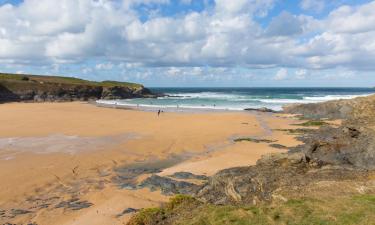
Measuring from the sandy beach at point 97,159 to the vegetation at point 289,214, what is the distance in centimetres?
317

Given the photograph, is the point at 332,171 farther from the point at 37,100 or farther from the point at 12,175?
the point at 37,100

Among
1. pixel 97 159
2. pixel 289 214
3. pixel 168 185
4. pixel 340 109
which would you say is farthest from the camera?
pixel 340 109

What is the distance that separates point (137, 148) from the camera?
923 inches

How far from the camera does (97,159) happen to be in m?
20.0

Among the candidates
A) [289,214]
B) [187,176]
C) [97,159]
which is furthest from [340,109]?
[289,214]

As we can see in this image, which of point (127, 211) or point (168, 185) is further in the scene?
point (168, 185)

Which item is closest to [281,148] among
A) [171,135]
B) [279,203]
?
[171,135]

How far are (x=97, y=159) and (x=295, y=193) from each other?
1371 centimetres

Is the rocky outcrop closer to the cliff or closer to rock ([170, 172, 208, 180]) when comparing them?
rock ([170, 172, 208, 180])

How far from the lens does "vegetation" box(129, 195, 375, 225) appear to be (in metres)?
7.30

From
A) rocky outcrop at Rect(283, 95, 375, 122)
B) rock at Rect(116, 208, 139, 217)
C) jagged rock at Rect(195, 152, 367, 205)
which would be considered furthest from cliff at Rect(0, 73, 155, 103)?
jagged rock at Rect(195, 152, 367, 205)

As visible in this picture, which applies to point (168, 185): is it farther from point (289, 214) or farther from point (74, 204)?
point (289, 214)

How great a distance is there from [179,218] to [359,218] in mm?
4136

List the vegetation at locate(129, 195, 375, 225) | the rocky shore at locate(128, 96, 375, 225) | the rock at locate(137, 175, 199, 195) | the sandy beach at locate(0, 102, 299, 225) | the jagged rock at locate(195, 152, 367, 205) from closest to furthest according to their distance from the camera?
the vegetation at locate(129, 195, 375, 225), the rocky shore at locate(128, 96, 375, 225), the jagged rock at locate(195, 152, 367, 205), the sandy beach at locate(0, 102, 299, 225), the rock at locate(137, 175, 199, 195)
